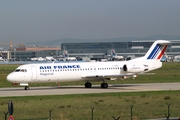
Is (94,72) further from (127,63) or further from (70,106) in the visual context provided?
(70,106)

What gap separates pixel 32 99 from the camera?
124 feet

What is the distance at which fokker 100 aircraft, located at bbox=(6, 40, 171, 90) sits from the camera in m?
48.0

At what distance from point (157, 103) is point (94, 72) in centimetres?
1888

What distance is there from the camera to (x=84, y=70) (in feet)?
169

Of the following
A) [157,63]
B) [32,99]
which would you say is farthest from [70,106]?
[157,63]

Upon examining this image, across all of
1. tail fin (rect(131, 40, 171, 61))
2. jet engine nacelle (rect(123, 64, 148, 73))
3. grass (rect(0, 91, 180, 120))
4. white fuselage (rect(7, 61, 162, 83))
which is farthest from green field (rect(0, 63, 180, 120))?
tail fin (rect(131, 40, 171, 61))

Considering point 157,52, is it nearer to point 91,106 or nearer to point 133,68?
point 133,68

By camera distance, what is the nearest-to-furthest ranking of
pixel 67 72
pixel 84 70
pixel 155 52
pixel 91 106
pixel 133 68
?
1. pixel 91 106
2. pixel 67 72
3. pixel 84 70
4. pixel 133 68
5. pixel 155 52

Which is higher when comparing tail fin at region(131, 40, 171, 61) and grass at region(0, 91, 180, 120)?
tail fin at region(131, 40, 171, 61)

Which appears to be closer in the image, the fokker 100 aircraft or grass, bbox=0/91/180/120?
grass, bbox=0/91/180/120

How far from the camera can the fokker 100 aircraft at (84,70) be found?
157 feet

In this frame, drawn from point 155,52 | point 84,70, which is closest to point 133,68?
point 155,52

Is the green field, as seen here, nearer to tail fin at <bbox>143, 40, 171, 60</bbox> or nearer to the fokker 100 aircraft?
the fokker 100 aircraft

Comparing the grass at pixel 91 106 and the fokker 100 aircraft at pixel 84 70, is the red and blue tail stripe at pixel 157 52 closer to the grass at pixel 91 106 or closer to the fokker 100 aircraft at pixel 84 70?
the fokker 100 aircraft at pixel 84 70
